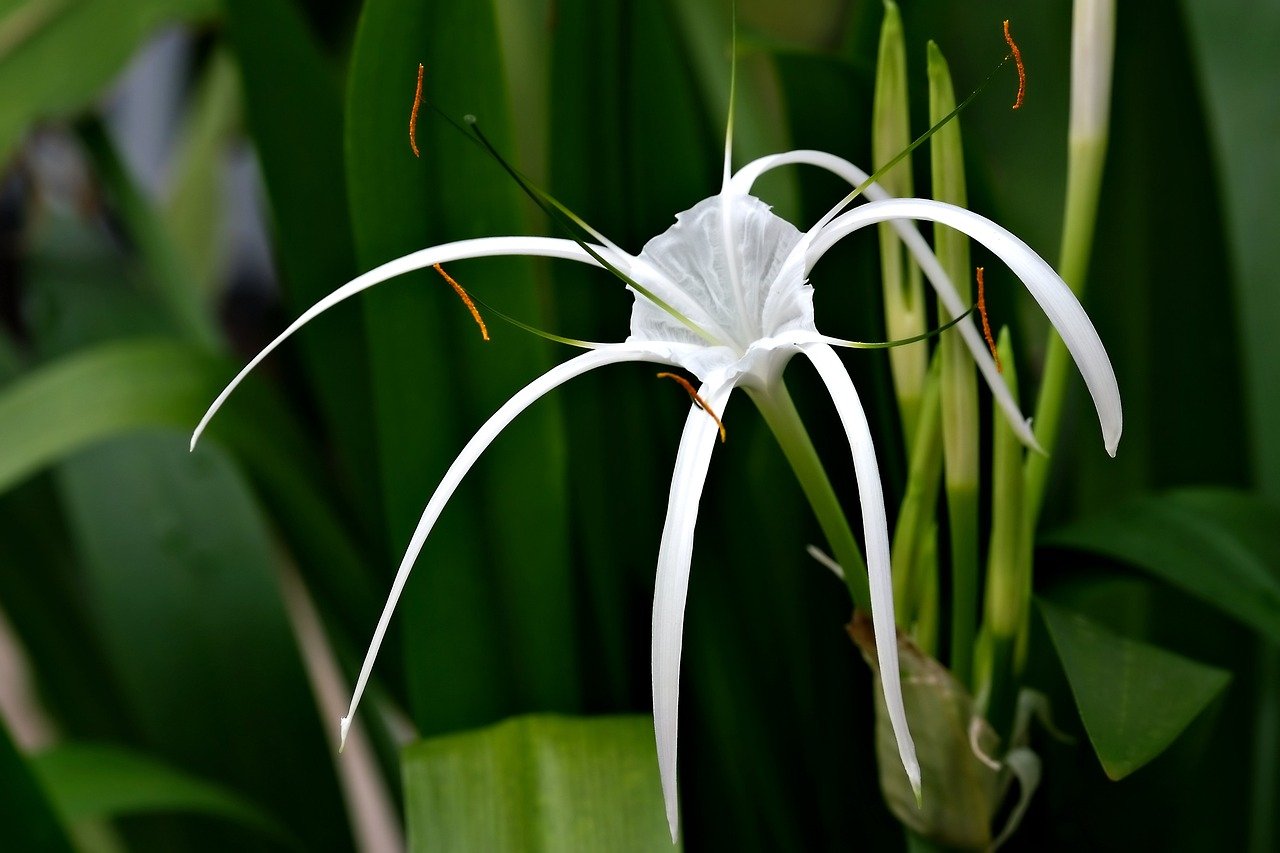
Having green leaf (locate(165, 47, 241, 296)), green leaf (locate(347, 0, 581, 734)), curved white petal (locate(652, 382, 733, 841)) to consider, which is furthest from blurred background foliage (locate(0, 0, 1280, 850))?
green leaf (locate(165, 47, 241, 296))

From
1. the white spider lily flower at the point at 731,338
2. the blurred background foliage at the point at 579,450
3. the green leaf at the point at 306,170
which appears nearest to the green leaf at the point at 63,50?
the blurred background foliage at the point at 579,450

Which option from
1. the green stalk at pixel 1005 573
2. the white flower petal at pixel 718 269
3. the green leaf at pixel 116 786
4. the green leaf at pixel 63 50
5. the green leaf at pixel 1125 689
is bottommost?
the green leaf at pixel 116 786

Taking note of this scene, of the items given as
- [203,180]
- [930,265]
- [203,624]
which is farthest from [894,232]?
[203,180]

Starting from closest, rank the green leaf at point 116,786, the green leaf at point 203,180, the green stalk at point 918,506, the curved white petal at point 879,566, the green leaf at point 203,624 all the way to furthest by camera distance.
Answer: the curved white petal at point 879,566 < the green stalk at point 918,506 < the green leaf at point 116,786 < the green leaf at point 203,624 < the green leaf at point 203,180

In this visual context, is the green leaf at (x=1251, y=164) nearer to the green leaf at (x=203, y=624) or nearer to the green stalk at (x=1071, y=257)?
the green stalk at (x=1071, y=257)

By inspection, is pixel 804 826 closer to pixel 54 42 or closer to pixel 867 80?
pixel 867 80
